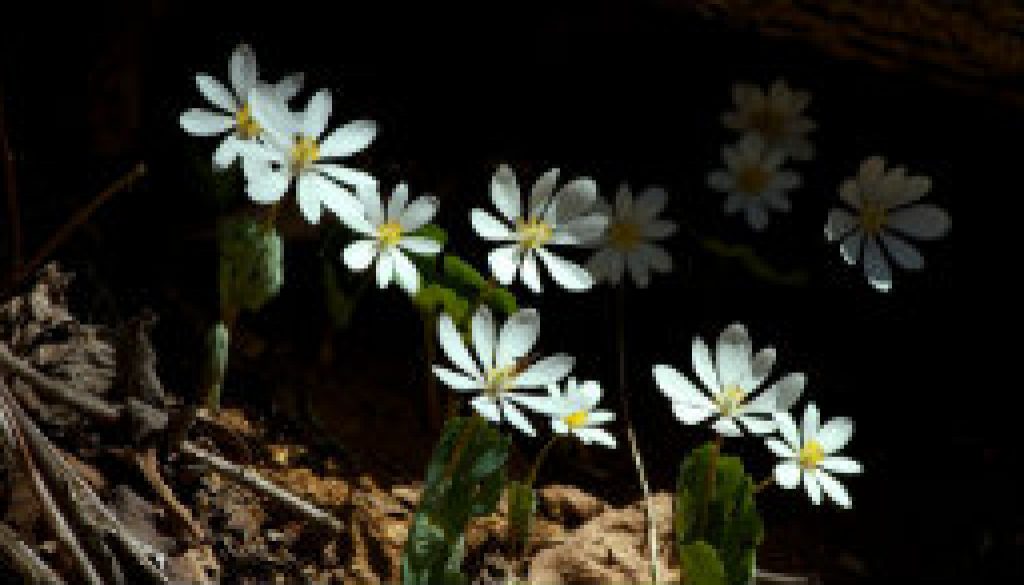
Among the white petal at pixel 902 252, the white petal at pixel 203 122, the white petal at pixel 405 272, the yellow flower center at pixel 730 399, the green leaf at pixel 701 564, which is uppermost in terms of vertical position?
the white petal at pixel 203 122

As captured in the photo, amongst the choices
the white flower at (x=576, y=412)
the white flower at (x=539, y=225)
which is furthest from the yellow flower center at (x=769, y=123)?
the white flower at (x=576, y=412)

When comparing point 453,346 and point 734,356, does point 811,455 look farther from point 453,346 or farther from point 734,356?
point 453,346

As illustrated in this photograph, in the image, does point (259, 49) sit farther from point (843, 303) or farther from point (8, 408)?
point (843, 303)

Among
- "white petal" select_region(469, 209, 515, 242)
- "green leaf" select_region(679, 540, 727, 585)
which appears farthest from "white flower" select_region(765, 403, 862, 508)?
"white petal" select_region(469, 209, 515, 242)

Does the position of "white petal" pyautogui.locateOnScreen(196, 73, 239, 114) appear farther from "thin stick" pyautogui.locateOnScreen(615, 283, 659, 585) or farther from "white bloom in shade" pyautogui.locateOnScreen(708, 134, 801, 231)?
"white bloom in shade" pyautogui.locateOnScreen(708, 134, 801, 231)

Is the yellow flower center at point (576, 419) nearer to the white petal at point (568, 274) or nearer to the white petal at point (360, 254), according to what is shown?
the white petal at point (568, 274)

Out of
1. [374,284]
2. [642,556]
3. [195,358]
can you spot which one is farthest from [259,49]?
[642,556]

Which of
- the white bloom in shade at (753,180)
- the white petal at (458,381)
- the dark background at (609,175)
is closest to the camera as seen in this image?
the white petal at (458,381)

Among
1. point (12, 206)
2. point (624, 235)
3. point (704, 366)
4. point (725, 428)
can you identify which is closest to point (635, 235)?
point (624, 235)
